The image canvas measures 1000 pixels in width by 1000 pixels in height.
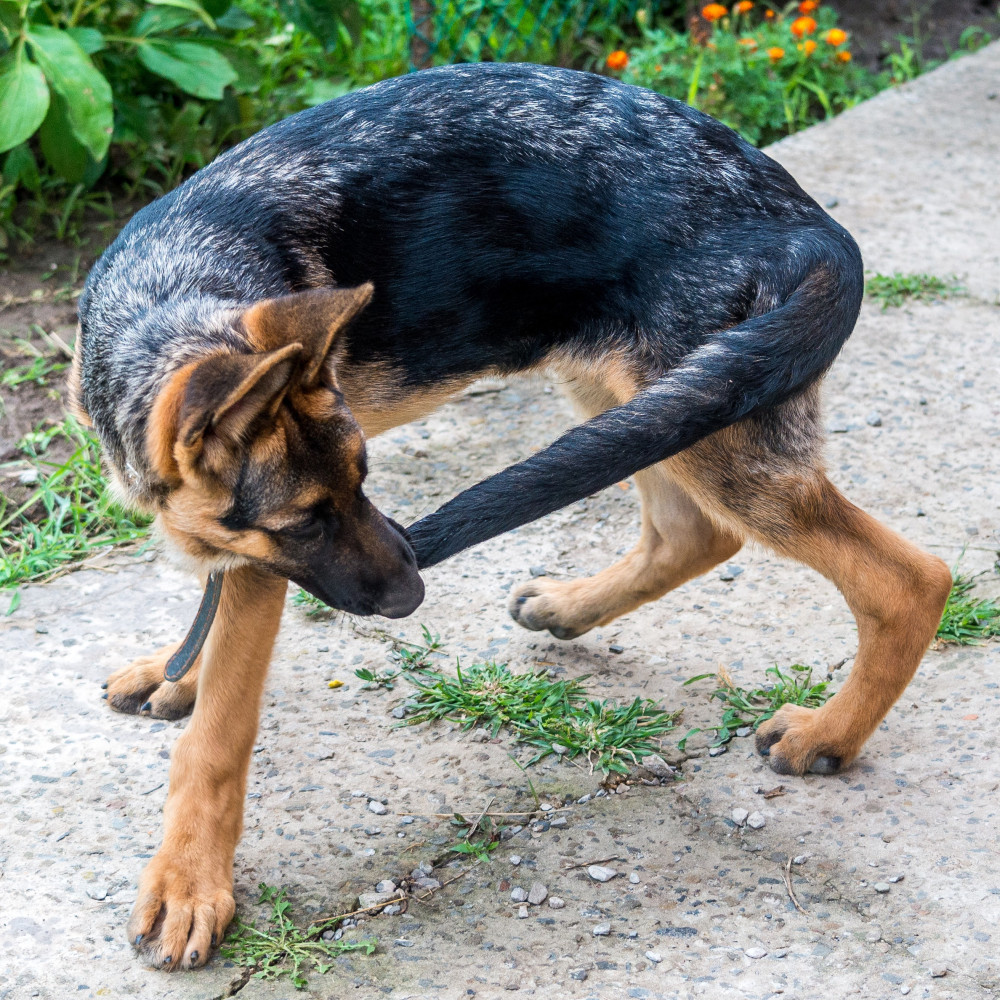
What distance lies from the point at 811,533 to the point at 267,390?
151 cm

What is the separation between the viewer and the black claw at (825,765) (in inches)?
126

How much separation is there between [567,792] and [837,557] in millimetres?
988

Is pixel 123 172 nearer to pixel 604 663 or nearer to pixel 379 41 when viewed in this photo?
pixel 379 41

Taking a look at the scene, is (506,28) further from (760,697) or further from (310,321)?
(310,321)

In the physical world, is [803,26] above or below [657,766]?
above

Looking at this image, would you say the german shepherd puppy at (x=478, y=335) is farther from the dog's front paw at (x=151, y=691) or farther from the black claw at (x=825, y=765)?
the dog's front paw at (x=151, y=691)

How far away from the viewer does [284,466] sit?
2.49m

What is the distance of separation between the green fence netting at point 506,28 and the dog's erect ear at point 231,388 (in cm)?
504

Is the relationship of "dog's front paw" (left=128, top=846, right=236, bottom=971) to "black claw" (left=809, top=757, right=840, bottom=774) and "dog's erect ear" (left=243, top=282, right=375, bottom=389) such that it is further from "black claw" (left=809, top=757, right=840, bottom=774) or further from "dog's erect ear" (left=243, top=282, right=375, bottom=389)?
"black claw" (left=809, top=757, right=840, bottom=774)

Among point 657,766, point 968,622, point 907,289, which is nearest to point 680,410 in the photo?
point 657,766

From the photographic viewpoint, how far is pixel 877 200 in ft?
20.0

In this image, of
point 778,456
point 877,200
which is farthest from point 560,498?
point 877,200

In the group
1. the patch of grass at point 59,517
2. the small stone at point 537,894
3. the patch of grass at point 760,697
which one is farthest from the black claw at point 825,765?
the patch of grass at point 59,517

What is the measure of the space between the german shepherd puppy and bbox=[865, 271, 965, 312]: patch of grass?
Result: 8.03 ft
